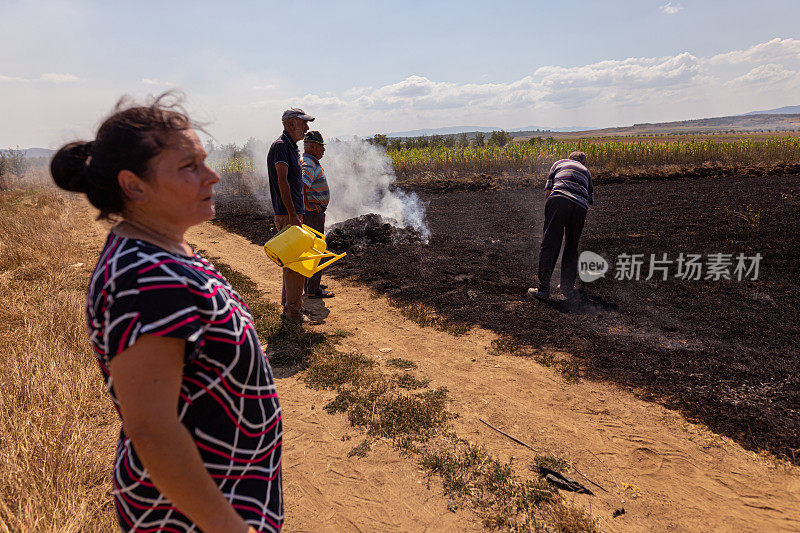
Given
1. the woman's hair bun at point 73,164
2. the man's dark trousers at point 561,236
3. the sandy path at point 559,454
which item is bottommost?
the sandy path at point 559,454

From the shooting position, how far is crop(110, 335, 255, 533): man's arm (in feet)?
2.82

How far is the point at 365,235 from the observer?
31.3 feet

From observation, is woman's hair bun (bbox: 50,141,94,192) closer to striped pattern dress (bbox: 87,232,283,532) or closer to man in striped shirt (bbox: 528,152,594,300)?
striped pattern dress (bbox: 87,232,283,532)

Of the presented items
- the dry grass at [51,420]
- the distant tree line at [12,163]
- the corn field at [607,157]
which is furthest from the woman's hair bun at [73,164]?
the distant tree line at [12,163]

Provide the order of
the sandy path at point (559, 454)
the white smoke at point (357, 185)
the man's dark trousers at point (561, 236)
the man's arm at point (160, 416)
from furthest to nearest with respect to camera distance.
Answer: the white smoke at point (357, 185)
the man's dark trousers at point (561, 236)
the sandy path at point (559, 454)
the man's arm at point (160, 416)

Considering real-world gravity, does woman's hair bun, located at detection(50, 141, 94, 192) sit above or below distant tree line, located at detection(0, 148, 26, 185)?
below

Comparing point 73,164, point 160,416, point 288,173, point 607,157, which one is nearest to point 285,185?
point 288,173

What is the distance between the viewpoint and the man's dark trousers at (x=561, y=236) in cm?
584

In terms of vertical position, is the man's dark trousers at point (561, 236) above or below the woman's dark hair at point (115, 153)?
below

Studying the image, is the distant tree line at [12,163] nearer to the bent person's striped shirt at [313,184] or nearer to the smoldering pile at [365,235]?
the smoldering pile at [365,235]

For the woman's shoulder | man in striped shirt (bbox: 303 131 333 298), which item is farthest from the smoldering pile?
the woman's shoulder

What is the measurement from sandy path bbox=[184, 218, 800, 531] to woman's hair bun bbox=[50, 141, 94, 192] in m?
2.34

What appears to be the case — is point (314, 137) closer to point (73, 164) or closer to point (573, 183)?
point (573, 183)

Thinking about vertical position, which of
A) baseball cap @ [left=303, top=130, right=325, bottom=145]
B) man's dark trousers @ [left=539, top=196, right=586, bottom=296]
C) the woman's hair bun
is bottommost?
man's dark trousers @ [left=539, top=196, right=586, bottom=296]
